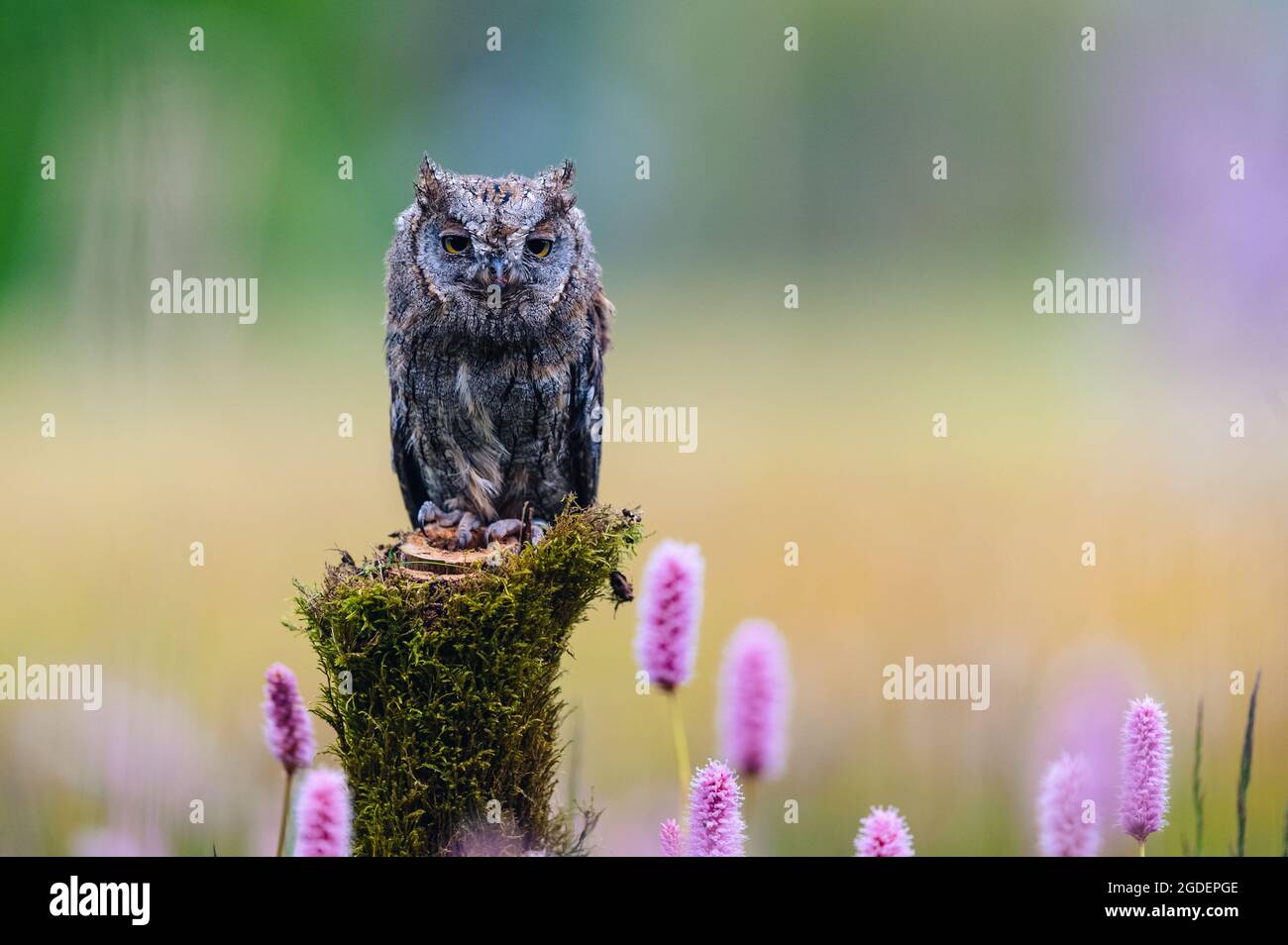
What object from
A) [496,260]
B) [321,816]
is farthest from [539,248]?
[321,816]

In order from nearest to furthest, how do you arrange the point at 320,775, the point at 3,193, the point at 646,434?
the point at 320,775 < the point at 646,434 < the point at 3,193

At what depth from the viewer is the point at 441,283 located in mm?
2600

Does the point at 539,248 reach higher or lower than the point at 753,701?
higher

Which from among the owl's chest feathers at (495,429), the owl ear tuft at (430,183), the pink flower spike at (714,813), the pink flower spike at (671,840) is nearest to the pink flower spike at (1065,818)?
the pink flower spike at (714,813)

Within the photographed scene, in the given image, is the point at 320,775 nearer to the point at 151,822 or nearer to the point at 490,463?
the point at 490,463

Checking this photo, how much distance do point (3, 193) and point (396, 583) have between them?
233 centimetres

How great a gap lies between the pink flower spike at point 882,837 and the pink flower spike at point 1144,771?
1.44 ft

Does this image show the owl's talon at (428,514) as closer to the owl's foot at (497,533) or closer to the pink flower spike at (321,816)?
the owl's foot at (497,533)

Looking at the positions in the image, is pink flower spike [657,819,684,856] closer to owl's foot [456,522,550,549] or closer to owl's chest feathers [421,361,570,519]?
owl's foot [456,522,550,549]

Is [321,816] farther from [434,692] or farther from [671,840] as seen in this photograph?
[671,840]

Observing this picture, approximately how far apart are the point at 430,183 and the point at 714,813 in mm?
1612

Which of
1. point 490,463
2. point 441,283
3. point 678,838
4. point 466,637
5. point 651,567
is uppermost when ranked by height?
point 441,283

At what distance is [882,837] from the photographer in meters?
1.96

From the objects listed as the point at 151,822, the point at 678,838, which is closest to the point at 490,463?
the point at 678,838
